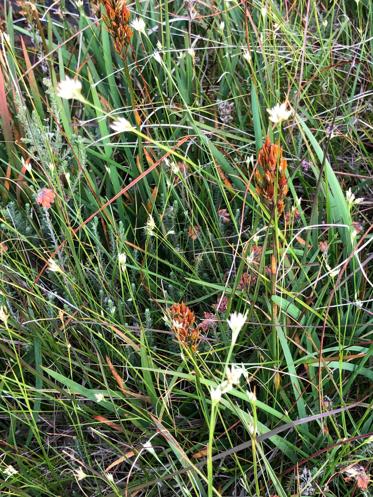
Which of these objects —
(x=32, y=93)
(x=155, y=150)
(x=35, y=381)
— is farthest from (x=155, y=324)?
(x=32, y=93)

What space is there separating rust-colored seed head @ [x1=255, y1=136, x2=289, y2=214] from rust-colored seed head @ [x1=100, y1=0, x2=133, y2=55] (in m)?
0.44

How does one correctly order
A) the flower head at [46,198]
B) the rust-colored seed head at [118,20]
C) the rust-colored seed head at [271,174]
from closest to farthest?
the rust-colored seed head at [271,174] → the rust-colored seed head at [118,20] → the flower head at [46,198]

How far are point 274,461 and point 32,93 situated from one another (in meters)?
1.25

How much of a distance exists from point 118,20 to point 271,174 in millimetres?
497

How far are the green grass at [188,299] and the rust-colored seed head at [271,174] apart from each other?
0.21ft

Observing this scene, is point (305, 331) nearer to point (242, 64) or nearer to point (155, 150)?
point (155, 150)

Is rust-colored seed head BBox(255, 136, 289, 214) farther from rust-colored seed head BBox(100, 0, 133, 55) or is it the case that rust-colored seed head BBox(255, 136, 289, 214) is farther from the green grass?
rust-colored seed head BBox(100, 0, 133, 55)

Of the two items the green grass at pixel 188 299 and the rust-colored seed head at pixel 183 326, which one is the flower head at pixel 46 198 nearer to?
the green grass at pixel 188 299

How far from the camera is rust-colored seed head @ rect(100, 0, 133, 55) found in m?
1.10

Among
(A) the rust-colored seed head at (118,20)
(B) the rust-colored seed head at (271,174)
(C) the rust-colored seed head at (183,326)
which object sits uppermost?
(A) the rust-colored seed head at (118,20)

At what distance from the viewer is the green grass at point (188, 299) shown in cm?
118

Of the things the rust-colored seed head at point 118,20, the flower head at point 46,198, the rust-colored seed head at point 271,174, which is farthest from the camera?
the flower head at point 46,198

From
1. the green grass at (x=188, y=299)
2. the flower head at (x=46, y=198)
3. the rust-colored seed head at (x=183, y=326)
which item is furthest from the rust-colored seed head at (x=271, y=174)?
the flower head at (x=46, y=198)

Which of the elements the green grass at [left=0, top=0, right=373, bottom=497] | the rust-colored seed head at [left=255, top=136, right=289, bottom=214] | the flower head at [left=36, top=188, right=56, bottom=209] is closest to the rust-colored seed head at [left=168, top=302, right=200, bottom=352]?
the green grass at [left=0, top=0, right=373, bottom=497]
